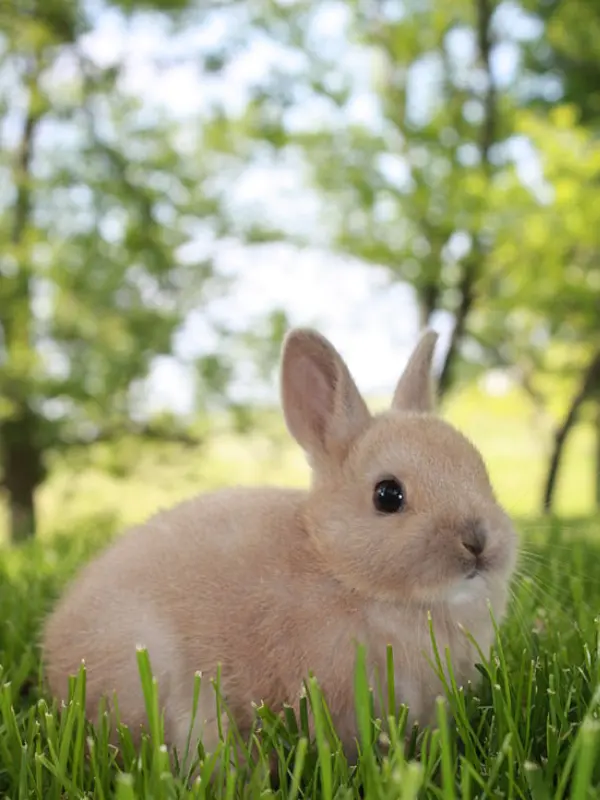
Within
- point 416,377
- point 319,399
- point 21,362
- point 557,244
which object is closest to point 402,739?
point 319,399

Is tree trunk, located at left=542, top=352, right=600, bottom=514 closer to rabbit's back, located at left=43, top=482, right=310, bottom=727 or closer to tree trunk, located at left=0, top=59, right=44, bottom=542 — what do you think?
tree trunk, located at left=0, top=59, right=44, bottom=542

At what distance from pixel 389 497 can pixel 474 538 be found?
0.76 ft

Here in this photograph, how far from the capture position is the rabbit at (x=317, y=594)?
1.85 meters

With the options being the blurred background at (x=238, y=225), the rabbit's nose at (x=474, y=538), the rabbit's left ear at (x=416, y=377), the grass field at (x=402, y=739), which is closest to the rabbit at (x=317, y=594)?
the rabbit's nose at (x=474, y=538)

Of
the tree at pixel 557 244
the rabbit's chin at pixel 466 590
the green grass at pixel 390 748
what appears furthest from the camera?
the tree at pixel 557 244

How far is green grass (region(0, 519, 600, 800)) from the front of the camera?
4.53 feet

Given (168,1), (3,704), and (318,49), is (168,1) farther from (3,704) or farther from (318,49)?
(3,704)

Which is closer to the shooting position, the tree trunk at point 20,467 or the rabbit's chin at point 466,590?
the rabbit's chin at point 466,590

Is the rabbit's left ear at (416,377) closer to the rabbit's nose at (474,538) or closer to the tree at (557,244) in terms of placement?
the rabbit's nose at (474,538)

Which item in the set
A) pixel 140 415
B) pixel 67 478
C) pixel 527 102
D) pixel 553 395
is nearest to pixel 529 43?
pixel 527 102

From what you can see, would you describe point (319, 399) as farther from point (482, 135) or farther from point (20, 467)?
point (482, 135)

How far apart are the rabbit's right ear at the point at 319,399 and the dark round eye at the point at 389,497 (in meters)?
0.21

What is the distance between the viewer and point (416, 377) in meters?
2.44

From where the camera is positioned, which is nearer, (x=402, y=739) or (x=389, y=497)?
(x=402, y=739)
